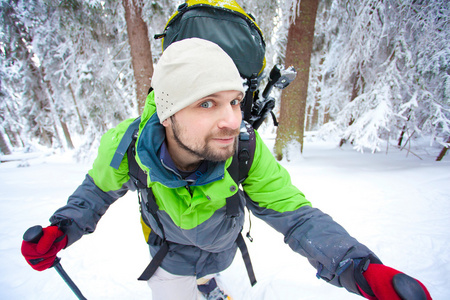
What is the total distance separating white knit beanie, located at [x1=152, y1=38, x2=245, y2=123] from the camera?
3.86 ft

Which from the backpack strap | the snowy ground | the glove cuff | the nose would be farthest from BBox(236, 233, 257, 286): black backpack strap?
the nose

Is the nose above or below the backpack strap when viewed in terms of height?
above

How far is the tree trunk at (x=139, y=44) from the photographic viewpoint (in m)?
4.84

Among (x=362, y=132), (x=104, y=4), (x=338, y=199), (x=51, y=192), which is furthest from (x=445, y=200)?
(x=104, y=4)

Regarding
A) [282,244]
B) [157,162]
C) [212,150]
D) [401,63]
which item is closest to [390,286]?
[212,150]

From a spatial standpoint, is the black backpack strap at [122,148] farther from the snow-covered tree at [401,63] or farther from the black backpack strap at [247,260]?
the snow-covered tree at [401,63]

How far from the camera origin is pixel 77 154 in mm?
9047

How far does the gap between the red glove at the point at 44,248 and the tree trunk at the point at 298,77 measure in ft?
17.6

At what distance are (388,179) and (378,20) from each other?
433 cm

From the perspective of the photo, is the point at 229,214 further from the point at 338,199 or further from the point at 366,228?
the point at 338,199

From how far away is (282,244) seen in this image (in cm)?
266

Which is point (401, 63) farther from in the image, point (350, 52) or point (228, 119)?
point (228, 119)

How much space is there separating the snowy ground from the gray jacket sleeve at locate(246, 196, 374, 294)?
4.00 ft

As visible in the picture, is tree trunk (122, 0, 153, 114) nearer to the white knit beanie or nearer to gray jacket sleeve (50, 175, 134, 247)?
gray jacket sleeve (50, 175, 134, 247)
